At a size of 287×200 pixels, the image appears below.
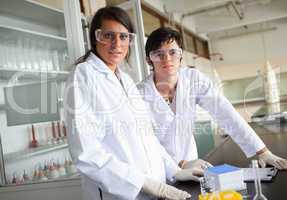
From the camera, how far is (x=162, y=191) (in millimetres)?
946

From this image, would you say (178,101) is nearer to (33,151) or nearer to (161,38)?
(161,38)

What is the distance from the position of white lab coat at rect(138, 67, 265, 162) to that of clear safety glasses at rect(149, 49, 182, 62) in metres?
0.14

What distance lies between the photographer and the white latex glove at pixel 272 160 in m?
1.07

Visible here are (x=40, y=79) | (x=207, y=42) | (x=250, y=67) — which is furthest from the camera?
(x=207, y=42)

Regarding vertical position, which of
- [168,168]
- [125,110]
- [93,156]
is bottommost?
[168,168]

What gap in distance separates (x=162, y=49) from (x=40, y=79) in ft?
3.04

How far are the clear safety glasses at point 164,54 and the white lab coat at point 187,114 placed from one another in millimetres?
138

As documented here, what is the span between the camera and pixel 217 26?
16.4 ft

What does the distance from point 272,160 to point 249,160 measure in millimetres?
158

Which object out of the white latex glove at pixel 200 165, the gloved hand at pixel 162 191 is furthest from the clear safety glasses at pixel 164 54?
the gloved hand at pixel 162 191

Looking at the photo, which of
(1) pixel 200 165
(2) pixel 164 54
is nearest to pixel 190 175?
(1) pixel 200 165

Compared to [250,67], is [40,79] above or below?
below

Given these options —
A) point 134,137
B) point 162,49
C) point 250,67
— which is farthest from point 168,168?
point 250,67

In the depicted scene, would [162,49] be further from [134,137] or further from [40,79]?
[40,79]
